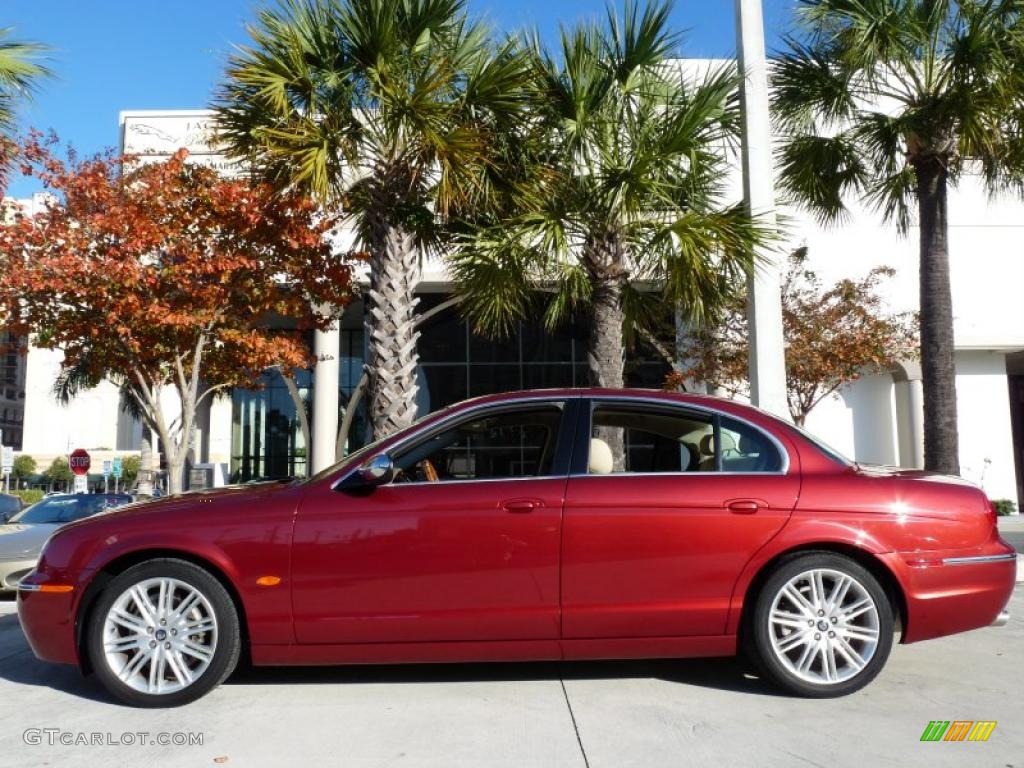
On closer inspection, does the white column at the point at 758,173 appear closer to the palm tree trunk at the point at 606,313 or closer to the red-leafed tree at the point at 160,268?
the palm tree trunk at the point at 606,313

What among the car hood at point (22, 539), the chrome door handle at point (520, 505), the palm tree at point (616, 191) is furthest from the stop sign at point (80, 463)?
the chrome door handle at point (520, 505)

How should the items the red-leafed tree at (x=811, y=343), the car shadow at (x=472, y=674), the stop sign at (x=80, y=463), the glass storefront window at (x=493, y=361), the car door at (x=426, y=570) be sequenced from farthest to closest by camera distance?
1. the stop sign at (x=80, y=463)
2. the glass storefront window at (x=493, y=361)
3. the red-leafed tree at (x=811, y=343)
4. the car shadow at (x=472, y=674)
5. the car door at (x=426, y=570)

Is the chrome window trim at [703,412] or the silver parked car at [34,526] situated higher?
the chrome window trim at [703,412]

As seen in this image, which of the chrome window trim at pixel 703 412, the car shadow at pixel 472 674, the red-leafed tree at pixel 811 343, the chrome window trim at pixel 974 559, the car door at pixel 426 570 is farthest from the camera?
the red-leafed tree at pixel 811 343

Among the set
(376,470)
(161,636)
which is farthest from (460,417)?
(161,636)

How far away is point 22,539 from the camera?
878 cm

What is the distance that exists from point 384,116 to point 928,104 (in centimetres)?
629

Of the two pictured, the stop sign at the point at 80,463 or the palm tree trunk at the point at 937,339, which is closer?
the palm tree trunk at the point at 937,339

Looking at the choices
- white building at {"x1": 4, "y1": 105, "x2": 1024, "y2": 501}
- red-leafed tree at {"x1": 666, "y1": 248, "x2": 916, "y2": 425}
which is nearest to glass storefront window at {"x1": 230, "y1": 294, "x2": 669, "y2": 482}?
white building at {"x1": 4, "y1": 105, "x2": 1024, "y2": 501}

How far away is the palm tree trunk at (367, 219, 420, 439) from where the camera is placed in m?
8.28

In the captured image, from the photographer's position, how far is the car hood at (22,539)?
27.7 ft

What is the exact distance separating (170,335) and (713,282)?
22.3 feet

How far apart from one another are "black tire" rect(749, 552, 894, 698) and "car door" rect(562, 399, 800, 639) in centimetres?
18

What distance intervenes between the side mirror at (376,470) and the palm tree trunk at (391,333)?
3812 mm
